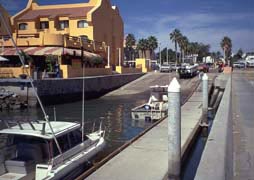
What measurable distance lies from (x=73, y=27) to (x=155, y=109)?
4141 centimetres

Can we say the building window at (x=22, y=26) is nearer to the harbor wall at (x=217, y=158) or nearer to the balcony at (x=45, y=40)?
the balcony at (x=45, y=40)

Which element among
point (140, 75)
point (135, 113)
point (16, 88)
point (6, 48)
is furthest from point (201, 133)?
point (140, 75)

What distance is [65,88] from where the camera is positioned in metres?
41.9

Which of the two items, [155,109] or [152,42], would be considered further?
[152,42]

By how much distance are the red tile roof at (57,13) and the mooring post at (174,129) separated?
56.9 metres

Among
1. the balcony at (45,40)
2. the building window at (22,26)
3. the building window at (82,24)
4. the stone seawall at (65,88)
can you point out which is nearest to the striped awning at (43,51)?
the balcony at (45,40)

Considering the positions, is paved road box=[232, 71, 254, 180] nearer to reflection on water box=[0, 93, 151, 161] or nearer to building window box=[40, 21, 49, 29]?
reflection on water box=[0, 93, 151, 161]

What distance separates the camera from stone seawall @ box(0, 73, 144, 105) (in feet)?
121

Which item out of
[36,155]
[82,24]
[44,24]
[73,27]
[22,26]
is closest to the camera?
[36,155]

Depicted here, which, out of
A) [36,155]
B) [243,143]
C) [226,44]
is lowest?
[243,143]

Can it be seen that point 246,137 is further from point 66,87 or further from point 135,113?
point 66,87

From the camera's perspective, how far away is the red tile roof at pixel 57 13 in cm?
6430

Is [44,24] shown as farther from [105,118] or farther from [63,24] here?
[105,118]

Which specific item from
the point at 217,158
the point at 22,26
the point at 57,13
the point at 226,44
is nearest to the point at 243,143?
the point at 217,158
